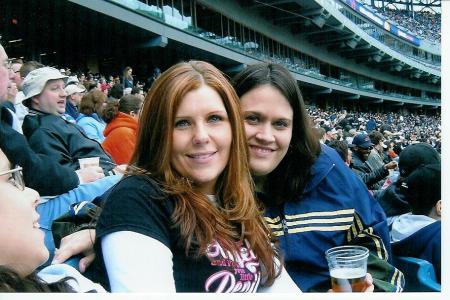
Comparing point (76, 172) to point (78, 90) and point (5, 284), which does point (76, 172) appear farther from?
point (78, 90)

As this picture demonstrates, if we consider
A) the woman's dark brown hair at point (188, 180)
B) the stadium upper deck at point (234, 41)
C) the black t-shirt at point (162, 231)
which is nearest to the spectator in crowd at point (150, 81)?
the woman's dark brown hair at point (188, 180)

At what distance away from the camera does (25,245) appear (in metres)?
0.71

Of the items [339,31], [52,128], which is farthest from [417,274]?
[339,31]

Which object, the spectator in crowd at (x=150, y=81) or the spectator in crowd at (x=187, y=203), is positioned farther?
the spectator in crowd at (x=150, y=81)

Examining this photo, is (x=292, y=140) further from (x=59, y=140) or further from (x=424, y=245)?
(x=59, y=140)

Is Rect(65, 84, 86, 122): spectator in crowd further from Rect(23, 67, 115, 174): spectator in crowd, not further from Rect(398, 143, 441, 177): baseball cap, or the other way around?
Rect(398, 143, 441, 177): baseball cap

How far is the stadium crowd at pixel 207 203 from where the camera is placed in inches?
28.0

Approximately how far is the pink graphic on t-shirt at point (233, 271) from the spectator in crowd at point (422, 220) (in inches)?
27.6

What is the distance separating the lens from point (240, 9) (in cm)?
1059

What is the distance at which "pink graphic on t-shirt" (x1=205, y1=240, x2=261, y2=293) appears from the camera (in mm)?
752

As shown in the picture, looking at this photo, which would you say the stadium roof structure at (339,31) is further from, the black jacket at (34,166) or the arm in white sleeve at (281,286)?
the arm in white sleeve at (281,286)

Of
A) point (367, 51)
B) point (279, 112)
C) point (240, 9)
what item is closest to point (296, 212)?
point (279, 112)

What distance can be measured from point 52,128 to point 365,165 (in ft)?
6.60

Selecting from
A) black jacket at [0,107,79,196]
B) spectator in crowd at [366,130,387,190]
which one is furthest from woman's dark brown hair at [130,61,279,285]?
spectator in crowd at [366,130,387,190]
